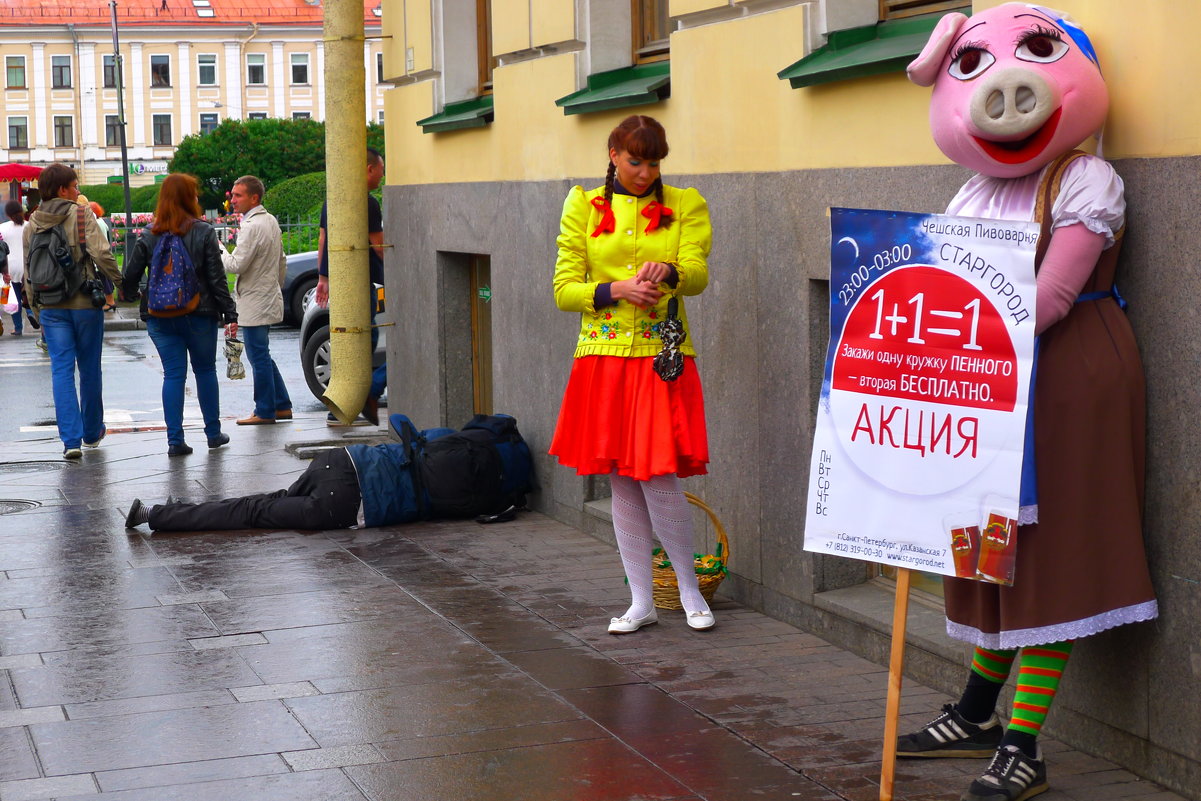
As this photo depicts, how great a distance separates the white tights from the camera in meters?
6.24

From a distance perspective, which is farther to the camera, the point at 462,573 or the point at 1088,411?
the point at 462,573

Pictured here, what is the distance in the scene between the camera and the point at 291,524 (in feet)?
27.5

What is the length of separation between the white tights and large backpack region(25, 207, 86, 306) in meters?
5.95

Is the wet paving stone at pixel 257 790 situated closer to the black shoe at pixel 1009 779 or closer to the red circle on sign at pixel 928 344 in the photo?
the black shoe at pixel 1009 779

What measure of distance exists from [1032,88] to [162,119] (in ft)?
309

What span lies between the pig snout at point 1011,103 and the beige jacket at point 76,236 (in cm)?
778

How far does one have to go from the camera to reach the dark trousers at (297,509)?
830 cm

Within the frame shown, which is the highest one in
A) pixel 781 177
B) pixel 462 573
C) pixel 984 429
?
pixel 781 177

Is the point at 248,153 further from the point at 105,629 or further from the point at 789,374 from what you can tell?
the point at 789,374

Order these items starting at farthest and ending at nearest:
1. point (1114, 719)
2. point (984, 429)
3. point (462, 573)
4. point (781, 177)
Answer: point (462, 573) → point (781, 177) → point (1114, 719) → point (984, 429)

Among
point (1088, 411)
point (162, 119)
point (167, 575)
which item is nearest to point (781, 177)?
point (1088, 411)

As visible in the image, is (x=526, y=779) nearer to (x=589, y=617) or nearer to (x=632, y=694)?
(x=632, y=694)

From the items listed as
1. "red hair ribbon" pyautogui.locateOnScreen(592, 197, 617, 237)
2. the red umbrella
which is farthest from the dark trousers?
the red umbrella

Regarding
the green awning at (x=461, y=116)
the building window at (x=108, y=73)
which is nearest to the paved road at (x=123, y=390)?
the green awning at (x=461, y=116)
